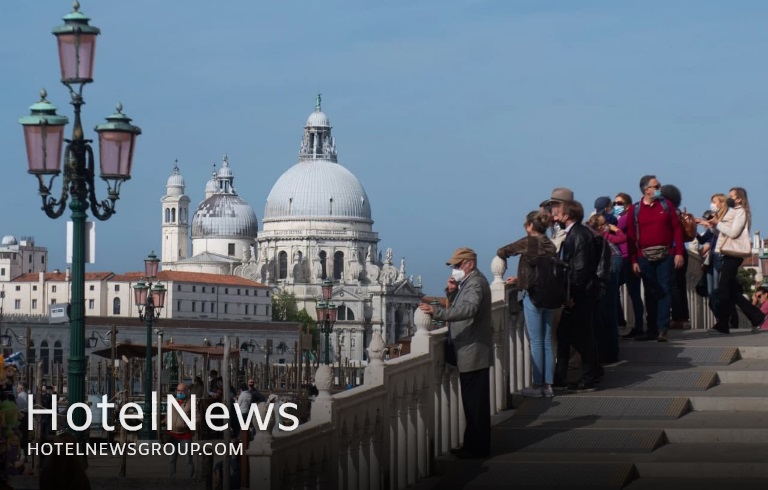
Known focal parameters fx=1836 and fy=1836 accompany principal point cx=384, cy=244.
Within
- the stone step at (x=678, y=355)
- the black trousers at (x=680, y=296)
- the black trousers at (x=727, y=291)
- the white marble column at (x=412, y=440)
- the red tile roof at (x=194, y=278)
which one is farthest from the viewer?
the red tile roof at (x=194, y=278)

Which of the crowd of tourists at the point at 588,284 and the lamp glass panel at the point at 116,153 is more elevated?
the lamp glass panel at the point at 116,153

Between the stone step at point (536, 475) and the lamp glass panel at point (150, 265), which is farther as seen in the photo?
the lamp glass panel at point (150, 265)

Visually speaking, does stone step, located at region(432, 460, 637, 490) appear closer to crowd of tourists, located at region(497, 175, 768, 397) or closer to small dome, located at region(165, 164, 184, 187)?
crowd of tourists, located at region(497, 175, 768, 397)

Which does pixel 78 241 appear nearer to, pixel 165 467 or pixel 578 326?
pixel 578 326

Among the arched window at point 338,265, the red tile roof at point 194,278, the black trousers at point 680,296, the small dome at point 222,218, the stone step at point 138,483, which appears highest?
the small dome at point 222,218

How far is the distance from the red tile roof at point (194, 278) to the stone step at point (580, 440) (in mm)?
120480

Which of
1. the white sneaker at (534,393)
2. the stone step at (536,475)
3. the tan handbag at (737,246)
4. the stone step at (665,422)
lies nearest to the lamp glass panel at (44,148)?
the white sneaker at (534,393)

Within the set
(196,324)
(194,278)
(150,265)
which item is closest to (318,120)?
(194,278)

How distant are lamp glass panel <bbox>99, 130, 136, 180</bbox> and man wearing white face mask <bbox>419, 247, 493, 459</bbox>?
3934 millimetres

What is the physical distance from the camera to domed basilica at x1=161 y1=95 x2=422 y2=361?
15100 centimetres

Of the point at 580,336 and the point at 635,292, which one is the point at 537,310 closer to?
the point at 580,336

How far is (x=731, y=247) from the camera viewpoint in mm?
14312

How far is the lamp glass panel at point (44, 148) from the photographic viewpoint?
527 inches

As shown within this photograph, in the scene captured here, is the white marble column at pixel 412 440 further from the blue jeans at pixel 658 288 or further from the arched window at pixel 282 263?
the arched window at pixel 282 263
